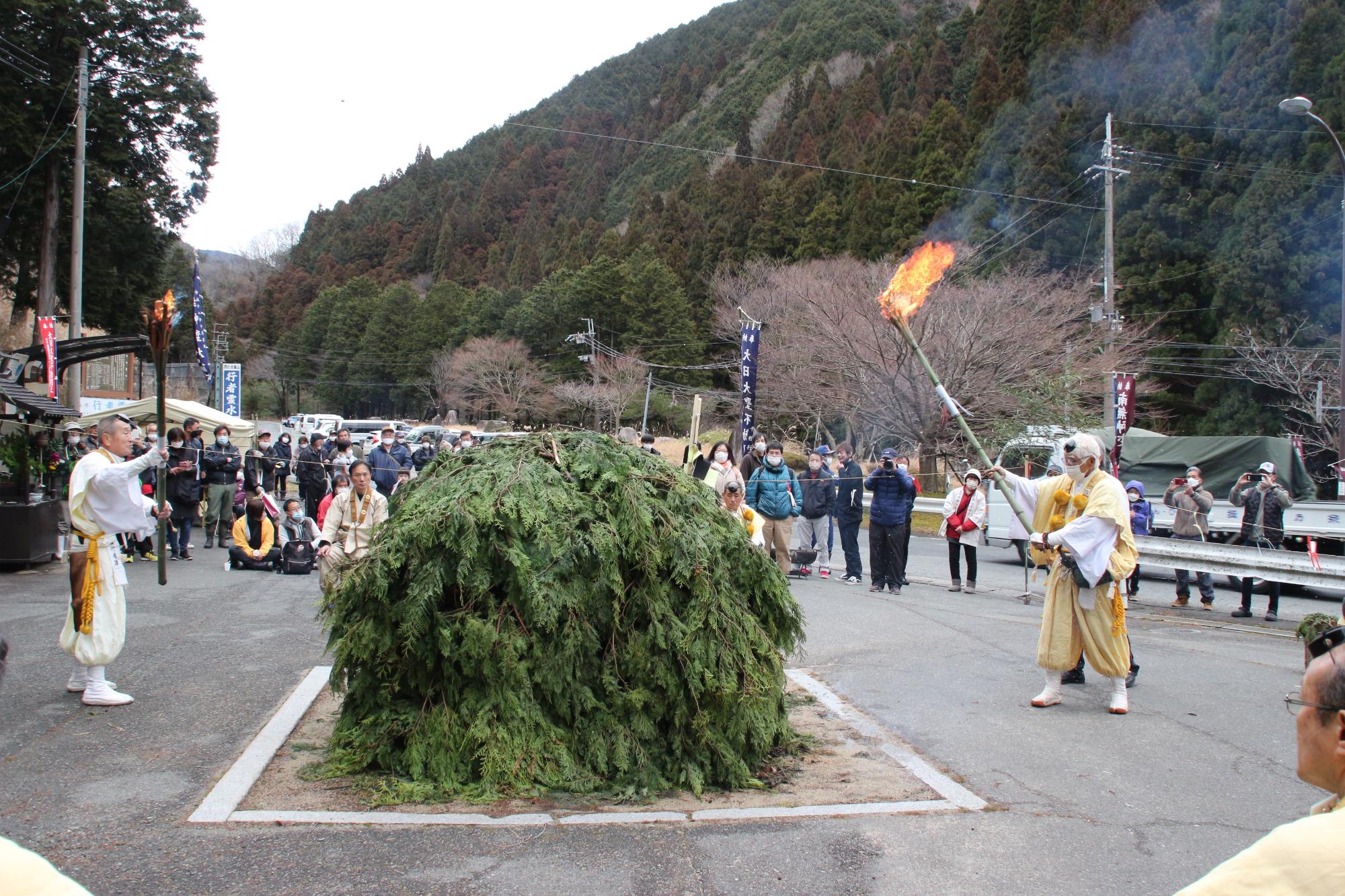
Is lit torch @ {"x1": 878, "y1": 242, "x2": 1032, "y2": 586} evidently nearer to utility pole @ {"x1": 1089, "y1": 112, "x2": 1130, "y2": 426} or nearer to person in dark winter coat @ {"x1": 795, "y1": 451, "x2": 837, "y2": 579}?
person in dark winter coat @ {"x1": 795, "y1": 451, "x2": 837, "y2": 579}

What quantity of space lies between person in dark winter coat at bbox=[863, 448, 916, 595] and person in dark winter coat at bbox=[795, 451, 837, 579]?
109 cm

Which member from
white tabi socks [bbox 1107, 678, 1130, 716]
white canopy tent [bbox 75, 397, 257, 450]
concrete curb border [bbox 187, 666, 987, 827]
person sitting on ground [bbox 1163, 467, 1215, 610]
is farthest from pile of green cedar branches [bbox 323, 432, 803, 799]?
white canopy tent [bbox 75, 397, 257, 450]

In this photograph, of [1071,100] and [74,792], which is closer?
[74,792]

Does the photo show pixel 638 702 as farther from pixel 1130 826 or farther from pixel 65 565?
pixel 65 565

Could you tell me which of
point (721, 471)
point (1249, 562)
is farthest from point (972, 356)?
point (721, 471)

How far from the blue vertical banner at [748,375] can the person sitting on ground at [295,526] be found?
35.4ft

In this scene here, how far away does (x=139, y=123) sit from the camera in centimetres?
2809

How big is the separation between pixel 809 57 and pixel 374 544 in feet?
351

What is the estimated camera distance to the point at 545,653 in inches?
188

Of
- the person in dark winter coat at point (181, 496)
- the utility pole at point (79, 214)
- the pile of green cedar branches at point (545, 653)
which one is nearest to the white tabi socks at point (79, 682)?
the pile of green cedar branches at point (545, 653)

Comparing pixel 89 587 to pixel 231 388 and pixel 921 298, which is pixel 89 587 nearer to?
pixel 921 298

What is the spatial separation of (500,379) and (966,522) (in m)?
49.6

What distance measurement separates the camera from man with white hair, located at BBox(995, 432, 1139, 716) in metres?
6.57

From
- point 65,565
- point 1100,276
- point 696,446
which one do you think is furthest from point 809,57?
point 65,565
